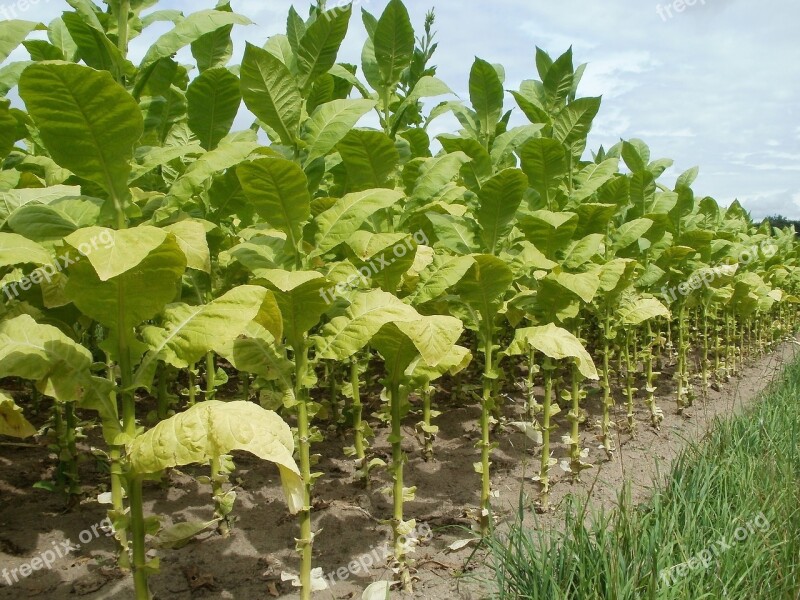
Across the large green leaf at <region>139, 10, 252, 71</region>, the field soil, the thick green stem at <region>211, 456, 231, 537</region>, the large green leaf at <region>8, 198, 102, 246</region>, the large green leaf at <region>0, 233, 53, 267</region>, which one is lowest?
the field soil

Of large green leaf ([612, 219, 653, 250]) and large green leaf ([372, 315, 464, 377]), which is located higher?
large green leaf ([612, 219, 653, 250])

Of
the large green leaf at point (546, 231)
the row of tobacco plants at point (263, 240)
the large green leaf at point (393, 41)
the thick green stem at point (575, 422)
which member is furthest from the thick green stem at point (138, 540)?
the thick green stem at point (575, 422)

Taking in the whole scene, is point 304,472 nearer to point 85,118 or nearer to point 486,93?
point 85,118

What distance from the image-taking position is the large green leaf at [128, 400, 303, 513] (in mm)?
1666

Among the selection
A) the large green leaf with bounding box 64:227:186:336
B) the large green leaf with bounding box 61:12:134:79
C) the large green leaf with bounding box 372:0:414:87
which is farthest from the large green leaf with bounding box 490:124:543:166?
the large green leaf with bounding box 64:227:186:336

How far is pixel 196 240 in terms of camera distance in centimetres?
212

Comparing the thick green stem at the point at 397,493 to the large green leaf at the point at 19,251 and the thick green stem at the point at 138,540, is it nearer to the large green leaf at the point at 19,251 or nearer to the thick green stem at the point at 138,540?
the thick green stem at the point at 138,540

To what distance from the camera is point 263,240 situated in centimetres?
246

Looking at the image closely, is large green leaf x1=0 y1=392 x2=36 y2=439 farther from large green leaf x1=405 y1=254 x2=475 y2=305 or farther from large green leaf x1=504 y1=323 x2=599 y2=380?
large green leaf x1=504 y1=323 x2=599 y2=380

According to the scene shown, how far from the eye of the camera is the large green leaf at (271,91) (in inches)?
90.9

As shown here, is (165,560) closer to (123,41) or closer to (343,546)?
(343,546)

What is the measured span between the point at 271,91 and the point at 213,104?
51 centimetres

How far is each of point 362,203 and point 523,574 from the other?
1.51 m

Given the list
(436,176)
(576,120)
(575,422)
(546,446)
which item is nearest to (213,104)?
(436,176)
